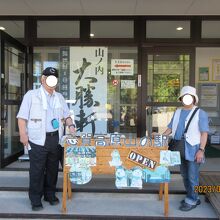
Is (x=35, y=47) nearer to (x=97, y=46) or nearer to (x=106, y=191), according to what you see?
(x=97, y=46)

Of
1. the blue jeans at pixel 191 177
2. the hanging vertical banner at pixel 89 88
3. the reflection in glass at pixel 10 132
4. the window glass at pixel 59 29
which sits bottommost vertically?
the blue jeans at pixel 191 177

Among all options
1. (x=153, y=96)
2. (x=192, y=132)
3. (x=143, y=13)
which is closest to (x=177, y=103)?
(x=153, y=96)

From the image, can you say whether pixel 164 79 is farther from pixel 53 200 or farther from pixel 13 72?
pixel 53 200

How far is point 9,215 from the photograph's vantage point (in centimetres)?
404

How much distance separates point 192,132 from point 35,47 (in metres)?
3.35

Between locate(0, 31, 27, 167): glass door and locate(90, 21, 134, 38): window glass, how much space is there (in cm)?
126

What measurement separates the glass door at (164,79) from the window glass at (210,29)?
419 millimetres

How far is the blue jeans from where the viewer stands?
4051mm

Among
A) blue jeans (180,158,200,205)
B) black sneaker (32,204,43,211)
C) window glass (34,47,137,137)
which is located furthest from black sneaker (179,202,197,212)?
window glass (34,47,137,137)

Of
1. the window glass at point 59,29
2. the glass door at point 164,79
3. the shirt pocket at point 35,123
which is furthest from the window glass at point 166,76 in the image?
the shirt pocket at point 35,123

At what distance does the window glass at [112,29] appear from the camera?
5992mm

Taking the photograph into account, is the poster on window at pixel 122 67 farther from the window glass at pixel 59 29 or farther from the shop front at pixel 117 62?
the window glass at pixel 59 29

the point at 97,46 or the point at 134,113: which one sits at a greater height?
the point at 97,46

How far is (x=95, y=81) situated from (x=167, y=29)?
1528mm
